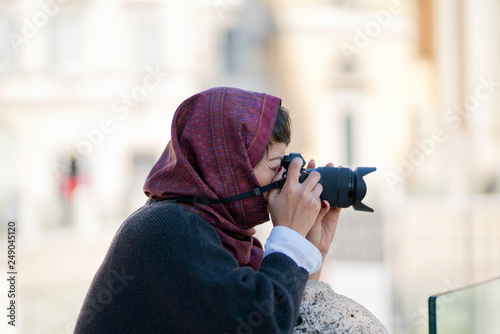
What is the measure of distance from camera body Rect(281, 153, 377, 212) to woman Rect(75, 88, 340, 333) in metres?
0.03

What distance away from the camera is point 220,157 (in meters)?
1.45

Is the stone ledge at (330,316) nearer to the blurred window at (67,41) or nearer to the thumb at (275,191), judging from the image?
the thumb at (275,191)

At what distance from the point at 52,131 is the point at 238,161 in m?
15.0

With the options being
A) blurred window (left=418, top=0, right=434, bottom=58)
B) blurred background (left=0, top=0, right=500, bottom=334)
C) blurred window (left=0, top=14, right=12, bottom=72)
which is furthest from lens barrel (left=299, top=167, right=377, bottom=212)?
blurred window (left=418, top=0, right=434, bottom=58)

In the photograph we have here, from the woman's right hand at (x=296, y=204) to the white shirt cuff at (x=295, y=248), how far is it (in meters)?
0.03

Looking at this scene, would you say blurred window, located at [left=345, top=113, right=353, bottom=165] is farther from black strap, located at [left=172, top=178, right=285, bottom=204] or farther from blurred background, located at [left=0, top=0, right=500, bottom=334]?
black strap, located at [left=172, top=178, right=285, bottom=204]

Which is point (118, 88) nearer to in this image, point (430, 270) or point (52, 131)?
point (52, 131)

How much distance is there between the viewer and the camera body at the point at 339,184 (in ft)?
5.24

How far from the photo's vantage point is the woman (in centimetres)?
130

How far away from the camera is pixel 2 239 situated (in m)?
13.2

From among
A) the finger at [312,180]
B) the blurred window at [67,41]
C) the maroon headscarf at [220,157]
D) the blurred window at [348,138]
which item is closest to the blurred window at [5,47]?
the blurred window at [67,41]

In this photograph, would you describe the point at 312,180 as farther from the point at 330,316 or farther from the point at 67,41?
the point at 67,41

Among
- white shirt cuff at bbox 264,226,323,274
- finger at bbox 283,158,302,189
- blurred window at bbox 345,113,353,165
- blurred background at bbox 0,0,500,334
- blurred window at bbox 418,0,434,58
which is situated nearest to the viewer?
white shirt cuff at bbox 264,226,323,274

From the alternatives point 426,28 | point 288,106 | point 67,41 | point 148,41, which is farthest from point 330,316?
point 426,28
